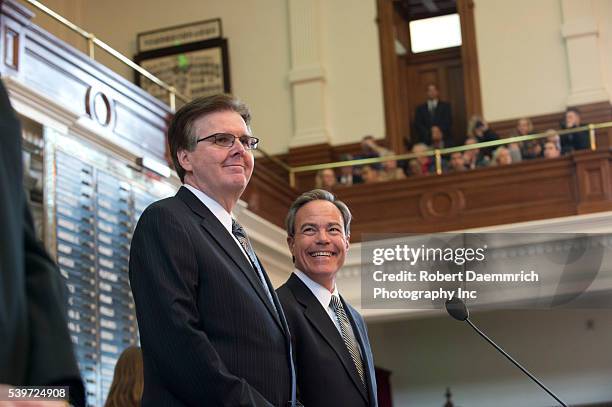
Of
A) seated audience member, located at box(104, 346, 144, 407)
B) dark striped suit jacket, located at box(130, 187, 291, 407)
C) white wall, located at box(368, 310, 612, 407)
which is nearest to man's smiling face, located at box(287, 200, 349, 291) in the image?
dark striped suit jacket, located at box(130, 187, 291, 407)

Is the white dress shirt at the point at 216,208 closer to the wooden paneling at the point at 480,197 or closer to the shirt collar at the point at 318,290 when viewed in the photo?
the shirt collar at the point at 318,290

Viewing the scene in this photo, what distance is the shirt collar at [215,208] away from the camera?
3.33 metres

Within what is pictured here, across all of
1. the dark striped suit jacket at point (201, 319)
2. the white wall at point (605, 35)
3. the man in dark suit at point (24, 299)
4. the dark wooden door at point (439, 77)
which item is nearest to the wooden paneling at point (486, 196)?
the white wall at point (605, 35)

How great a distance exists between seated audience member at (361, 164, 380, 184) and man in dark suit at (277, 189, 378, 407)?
8260mm

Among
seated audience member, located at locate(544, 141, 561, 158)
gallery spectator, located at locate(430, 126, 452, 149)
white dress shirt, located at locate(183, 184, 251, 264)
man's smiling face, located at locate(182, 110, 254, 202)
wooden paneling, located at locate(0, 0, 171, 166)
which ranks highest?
gallery spectator, located at locate(430, 126, 452, 149)

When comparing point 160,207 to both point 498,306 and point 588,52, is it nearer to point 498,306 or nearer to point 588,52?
point 498,306

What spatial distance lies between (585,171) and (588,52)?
2902 millimetres

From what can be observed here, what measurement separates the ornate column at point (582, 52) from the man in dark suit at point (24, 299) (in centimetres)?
1279

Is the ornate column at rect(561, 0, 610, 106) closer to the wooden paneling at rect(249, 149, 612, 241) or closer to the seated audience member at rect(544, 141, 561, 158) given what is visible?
the seated audience member at rect(544, 141, 561, 158)

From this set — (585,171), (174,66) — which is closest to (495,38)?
(585,171)

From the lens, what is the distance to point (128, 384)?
4.77 meters

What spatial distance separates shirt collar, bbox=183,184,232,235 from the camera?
3.33m

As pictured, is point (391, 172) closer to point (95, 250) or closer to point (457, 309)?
point (95, 250)

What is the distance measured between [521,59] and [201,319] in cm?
1174
